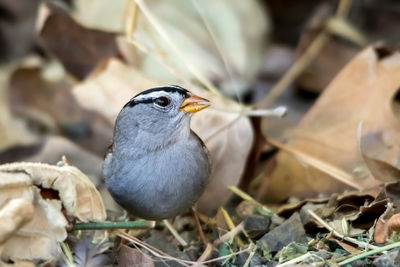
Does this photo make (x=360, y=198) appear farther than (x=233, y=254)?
Yes

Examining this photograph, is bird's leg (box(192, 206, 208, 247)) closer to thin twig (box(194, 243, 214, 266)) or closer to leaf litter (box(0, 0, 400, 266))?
leaf litter (box(0, 0, 400, 266))

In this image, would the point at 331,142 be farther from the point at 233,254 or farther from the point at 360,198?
the point at 233,254

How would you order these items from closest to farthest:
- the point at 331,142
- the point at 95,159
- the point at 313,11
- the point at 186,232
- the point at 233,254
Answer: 1. the point at 233,254
2. the point at 186,232
3. the point at 331,142
4. the point at 95,159
5. the point at 313,11

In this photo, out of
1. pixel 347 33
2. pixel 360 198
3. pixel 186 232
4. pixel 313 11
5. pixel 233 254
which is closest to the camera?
pixel 233 254

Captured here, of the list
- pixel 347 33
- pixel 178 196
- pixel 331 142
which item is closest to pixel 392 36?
pixel 347 33

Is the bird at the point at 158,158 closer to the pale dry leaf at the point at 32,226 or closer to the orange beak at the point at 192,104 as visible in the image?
the orange beak at the point at 192,104

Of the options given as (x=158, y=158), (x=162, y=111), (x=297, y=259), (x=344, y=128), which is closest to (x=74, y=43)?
(x=162, y=111)

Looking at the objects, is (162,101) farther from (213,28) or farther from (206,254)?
(213,28)
